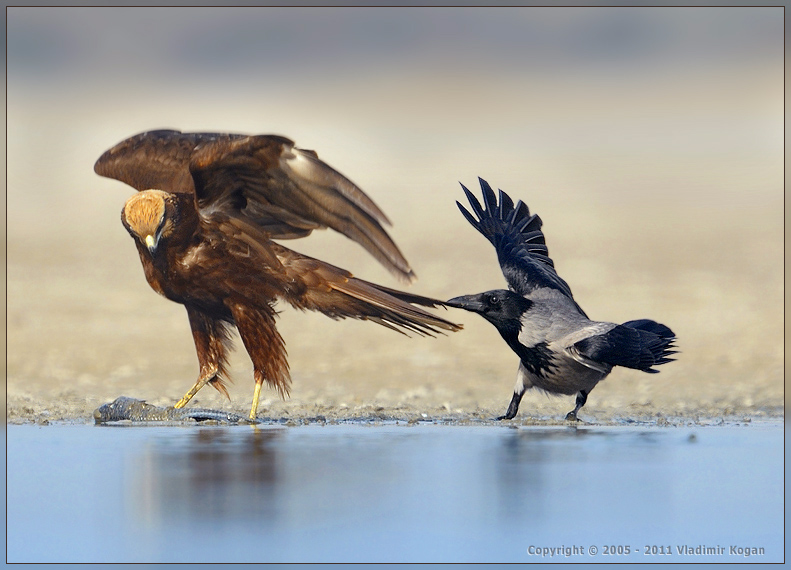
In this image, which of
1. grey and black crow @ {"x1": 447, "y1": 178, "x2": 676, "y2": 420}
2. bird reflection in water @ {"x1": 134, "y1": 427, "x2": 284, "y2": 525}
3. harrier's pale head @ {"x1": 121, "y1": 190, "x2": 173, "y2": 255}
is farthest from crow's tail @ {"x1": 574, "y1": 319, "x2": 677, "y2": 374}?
harrier's pale head @ {"x1": 121, "y1": 190, "x2": 173, "y2": 255}

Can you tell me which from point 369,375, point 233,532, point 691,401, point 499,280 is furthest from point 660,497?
point 499,280

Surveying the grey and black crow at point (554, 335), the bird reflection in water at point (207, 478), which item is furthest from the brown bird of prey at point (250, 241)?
the bird reflection in water at point (207, 478)

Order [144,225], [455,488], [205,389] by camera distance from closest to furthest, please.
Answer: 1. [455,488]
2. [144,225]
3. [205,389]

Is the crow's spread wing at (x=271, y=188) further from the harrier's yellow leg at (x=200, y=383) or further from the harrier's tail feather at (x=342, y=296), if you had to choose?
the harrier's yellow leg at (x=200, y=383)

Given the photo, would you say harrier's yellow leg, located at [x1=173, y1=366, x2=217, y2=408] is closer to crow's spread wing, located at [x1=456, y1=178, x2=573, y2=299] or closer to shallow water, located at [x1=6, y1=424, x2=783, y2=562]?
shallow water, located at [x1=6, y1=424, x2=783, y2=562]

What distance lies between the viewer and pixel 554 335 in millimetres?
9414

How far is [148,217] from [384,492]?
3.69 m

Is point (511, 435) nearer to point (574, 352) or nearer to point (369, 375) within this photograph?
point (574, 352)

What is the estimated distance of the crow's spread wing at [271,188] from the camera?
928 cm

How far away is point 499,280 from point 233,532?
36.8 feet

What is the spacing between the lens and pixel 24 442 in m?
8.88

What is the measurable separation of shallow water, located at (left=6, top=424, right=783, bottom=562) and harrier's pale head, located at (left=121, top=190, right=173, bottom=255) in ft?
5.54

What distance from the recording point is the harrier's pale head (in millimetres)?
9539

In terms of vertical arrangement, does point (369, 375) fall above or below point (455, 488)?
above
